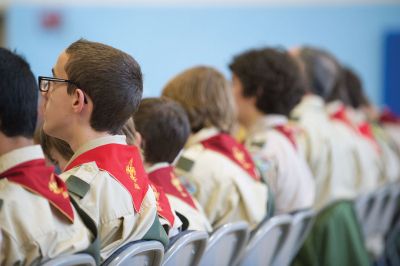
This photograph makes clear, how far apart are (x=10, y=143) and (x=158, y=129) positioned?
718 millimetres

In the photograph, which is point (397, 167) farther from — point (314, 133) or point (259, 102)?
point (259, 102)

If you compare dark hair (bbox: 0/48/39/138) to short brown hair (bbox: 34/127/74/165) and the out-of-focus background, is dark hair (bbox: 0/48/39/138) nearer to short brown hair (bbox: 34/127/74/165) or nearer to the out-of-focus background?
short brown hair (bbox: 34/127/74/165)

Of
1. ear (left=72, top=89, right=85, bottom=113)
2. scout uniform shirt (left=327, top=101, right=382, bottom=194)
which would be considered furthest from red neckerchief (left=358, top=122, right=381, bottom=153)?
ear (left=72, top=89, right=85, bottom=113)

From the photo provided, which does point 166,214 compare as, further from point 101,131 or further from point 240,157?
point 240,157

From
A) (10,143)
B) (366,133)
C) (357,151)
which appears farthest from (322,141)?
(10,143)

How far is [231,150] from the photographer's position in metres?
3.19

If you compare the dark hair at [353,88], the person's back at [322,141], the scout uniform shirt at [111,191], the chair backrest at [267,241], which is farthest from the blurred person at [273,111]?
the scout uniform shirt at [111,191]

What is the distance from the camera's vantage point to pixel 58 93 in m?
2.12

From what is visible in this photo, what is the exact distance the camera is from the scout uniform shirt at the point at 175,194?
262 centimetres

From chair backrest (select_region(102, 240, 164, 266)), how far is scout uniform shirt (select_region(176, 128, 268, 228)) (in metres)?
0.94

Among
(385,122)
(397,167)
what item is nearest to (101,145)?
(397,167)

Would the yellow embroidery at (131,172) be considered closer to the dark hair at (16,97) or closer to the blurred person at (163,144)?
the dark hair at (16,97)

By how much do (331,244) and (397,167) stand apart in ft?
4.75

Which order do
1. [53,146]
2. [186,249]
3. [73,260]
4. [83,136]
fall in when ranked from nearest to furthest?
[73,260] < [83,136] < [186,249] < [53,146]
